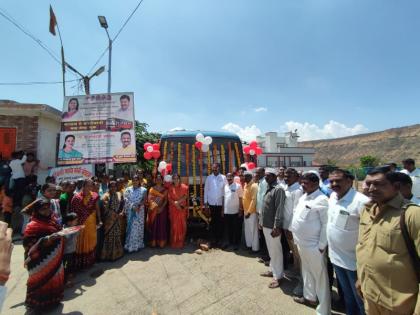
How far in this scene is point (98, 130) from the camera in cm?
698

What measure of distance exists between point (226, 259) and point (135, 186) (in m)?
2.35

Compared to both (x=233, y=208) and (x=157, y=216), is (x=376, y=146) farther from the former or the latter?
(x=157, y=216)

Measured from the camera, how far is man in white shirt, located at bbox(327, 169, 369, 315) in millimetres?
2246

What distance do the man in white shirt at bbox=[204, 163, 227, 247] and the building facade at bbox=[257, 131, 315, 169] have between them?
3106 centimetres

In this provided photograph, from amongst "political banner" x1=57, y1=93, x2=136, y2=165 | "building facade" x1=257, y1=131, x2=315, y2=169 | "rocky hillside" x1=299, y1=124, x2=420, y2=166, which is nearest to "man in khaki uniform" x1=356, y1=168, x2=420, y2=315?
"political banner" x1=57, y1=93, x2=136, y2=165

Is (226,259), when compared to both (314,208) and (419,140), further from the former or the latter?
(419,140)

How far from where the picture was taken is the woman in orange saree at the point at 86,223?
4.04 metres

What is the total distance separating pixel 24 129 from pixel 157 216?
5665 millimetres

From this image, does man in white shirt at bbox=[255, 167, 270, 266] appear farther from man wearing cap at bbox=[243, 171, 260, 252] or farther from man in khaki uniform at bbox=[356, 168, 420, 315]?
man in khaki uniform at bbox=[356, 168, 420, 315]

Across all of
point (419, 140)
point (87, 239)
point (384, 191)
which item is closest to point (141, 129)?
point (87, 239)

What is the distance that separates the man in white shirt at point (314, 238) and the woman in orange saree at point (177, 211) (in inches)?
111

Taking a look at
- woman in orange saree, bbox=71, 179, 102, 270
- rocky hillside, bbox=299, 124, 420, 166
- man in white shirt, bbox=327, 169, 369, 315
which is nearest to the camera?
man in white shirt, bbox=327, 169, 369, 315

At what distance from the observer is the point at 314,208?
2711mm

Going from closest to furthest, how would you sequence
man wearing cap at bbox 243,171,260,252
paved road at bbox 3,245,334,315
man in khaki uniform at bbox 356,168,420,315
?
man in khaki uniform at bbox 356,168,420,315, paved road at bbox 3,245,334,315, man wearing cap at bbox 243,171,260,252
